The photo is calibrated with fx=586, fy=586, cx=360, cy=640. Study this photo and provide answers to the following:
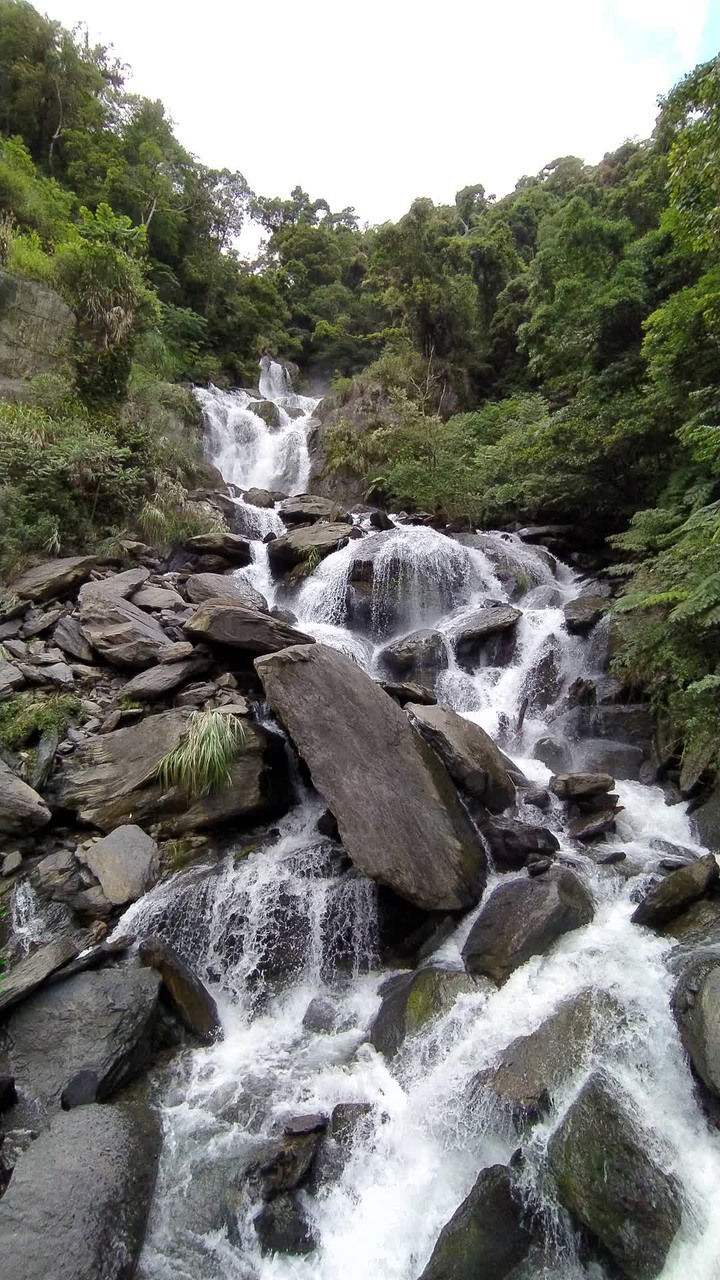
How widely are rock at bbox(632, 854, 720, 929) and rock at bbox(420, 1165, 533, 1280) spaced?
7.85 feet

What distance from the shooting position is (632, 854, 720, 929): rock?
513cm

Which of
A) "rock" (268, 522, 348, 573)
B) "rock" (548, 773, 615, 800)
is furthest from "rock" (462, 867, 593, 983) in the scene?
"rock" (268, 522, 348, 573)

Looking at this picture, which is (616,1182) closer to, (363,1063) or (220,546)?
(363,1063)

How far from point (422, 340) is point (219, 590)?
754 inches

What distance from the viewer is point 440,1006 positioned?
4.78 metres

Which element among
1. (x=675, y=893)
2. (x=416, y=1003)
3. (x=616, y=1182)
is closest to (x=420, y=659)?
(x=675, y=893)

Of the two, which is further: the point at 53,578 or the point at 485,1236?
the point at 53,578

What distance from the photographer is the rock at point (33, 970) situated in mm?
4543

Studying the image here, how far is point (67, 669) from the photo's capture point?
24.5 feet

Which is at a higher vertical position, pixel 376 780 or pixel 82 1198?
pixel 376 780

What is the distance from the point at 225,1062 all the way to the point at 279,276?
121 ft

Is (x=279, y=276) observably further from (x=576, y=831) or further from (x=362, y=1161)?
(x=362, y=1161)

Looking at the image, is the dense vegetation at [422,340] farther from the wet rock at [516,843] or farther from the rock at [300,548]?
the wet rock at [516,843]

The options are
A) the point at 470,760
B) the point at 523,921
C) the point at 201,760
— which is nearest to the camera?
the point at 523,921
